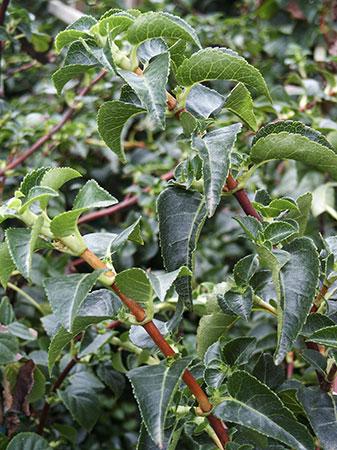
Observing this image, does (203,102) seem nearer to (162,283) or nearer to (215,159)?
(215,159)

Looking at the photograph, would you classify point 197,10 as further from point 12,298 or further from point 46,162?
point 12,298

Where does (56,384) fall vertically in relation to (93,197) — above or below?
below

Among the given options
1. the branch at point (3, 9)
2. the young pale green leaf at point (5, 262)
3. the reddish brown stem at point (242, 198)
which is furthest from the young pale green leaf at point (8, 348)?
the branch at point (3, 9)

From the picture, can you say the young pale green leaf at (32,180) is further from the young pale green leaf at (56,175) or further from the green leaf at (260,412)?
the green leaf at (260,412)

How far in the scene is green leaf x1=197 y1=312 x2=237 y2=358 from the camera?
655 millimetres

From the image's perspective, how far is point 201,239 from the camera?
1469mm

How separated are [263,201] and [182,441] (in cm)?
43

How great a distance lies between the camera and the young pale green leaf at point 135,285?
1.71ft

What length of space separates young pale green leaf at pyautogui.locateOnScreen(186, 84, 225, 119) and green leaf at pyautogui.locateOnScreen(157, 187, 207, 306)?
0.08m

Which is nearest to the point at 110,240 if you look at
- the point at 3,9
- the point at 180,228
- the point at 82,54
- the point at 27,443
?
the point at 180,228

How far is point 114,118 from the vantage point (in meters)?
0.59

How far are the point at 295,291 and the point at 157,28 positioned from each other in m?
0.25

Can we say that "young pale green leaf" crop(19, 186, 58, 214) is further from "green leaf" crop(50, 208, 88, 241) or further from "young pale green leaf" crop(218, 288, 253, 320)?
"young pale green leaf" crop(218, 288, 253, 320)

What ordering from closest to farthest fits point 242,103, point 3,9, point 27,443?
point 242,103 → point 27,443 → point 3,9
